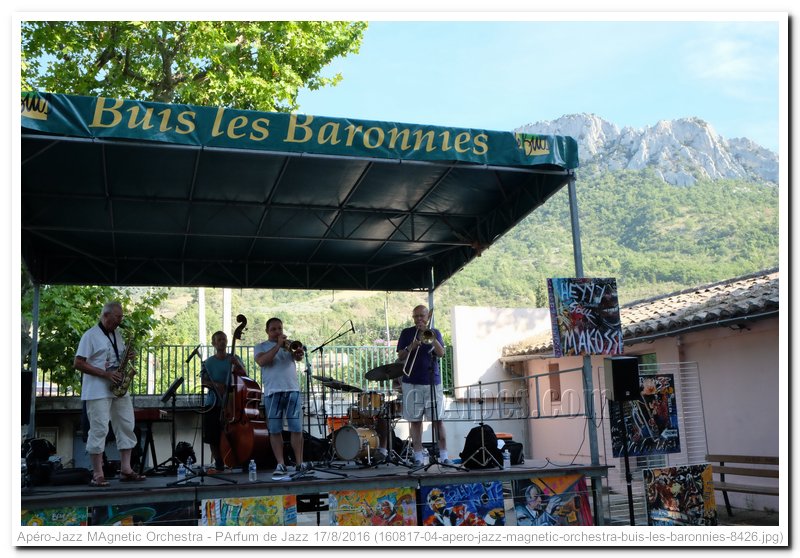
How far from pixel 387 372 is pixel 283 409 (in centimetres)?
215

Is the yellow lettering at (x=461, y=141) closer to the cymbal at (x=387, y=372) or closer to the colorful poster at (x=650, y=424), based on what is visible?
the cymbal at (x=387, y=372)

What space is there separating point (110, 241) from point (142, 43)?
21.1 feet

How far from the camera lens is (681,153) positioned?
71250mm

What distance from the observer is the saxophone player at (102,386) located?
6797mm

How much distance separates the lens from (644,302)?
1633cm

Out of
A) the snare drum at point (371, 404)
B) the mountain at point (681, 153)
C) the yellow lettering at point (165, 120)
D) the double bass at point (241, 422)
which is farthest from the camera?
the mountain at point (681, 153)

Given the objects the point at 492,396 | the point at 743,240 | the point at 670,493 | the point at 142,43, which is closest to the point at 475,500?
the point at 670,493

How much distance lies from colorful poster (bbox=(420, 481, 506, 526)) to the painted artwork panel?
2183 millimetres

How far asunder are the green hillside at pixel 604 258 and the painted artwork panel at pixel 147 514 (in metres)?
35.8

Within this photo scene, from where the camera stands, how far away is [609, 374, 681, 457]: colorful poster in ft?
27.0

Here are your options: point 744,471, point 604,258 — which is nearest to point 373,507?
point 744,471

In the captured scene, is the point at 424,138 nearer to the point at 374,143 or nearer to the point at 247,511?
the point at 374,143

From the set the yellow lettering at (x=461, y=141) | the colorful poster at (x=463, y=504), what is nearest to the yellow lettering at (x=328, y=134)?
the yellow lettering at (x=461, y=141)
